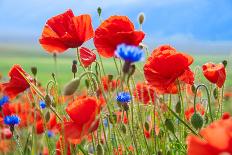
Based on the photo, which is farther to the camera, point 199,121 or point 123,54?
point 199,121

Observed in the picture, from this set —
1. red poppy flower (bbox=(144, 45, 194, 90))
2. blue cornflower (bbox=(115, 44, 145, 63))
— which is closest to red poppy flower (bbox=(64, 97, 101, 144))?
blue cornflower (bbox=(115, 44, 145, 63))

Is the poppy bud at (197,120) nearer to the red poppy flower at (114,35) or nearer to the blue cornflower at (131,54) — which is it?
the red poppy flower at (114,35)

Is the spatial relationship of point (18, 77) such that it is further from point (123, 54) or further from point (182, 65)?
point (123, 54)

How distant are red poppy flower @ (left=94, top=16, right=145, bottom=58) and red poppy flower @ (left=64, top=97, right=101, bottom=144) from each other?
35 centimetres

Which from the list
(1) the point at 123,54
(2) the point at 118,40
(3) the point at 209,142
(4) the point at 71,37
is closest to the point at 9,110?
(4) the point at 71,37

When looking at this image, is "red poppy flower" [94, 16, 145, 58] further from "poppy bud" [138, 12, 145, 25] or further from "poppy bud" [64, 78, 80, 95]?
"poppy bud" [138, 12, 145, 25]

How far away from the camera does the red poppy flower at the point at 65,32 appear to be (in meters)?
1.56

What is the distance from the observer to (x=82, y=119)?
1.12 metres

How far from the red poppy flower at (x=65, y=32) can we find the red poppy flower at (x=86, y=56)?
64 mm

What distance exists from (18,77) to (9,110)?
0.88m

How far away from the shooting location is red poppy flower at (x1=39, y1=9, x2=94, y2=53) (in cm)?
156

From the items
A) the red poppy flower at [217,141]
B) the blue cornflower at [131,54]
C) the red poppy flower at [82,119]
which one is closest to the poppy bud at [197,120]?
the red poppy flower at [82,119]

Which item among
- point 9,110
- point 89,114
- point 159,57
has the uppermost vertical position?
point 159,57

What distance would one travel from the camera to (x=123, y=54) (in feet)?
3.16
